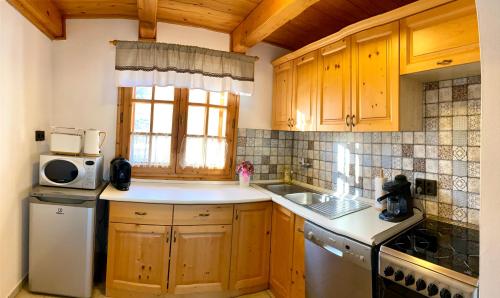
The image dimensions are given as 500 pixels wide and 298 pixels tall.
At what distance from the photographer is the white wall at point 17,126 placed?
67.7 inches

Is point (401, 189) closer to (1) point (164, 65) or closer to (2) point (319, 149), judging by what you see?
(2) point (319, 149)

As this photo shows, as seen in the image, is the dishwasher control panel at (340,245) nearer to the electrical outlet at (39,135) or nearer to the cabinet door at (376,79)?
the cabinet door at (376,79)

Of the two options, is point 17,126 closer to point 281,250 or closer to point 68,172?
point 68,172

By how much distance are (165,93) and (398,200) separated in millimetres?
2210

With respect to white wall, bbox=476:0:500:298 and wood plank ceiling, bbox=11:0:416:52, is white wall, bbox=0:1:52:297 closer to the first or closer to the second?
wood plank ceiling, bbox=11:0:416:52

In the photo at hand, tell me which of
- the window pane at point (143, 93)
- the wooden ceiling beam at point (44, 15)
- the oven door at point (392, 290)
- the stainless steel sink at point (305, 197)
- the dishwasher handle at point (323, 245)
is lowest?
the oven door at point (392, 290)

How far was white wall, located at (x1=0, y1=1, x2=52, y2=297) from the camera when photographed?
1719mm

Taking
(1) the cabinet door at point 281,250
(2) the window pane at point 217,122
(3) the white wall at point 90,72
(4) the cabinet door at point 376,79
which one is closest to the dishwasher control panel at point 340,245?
(1) the cabinet door at point 281,250

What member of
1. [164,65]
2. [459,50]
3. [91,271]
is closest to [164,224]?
[91,271]

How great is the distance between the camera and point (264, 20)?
197cm

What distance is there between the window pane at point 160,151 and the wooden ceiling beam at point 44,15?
125cm

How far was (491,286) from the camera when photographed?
0.75 m

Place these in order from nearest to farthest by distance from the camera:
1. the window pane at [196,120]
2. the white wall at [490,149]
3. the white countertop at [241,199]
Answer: the white wall at [490,149]
the white countertop at [241,199]
the window pane at [196,120]

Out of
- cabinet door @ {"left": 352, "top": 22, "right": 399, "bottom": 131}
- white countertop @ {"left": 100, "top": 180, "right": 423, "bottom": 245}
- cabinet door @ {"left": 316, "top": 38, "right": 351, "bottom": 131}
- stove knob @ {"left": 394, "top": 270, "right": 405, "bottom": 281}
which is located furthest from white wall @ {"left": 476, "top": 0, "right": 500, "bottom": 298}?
cabinet door @ {"left": 316, "top": 38, "right": 351, "bottom": 131}
